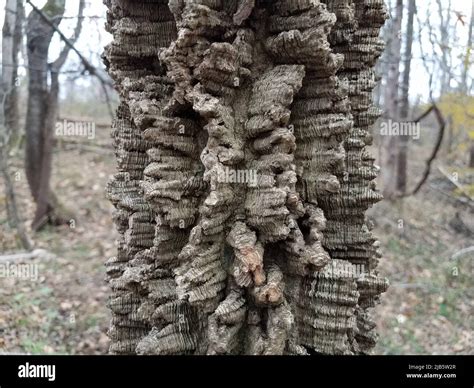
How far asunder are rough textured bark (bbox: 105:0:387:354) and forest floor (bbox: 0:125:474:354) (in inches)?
123

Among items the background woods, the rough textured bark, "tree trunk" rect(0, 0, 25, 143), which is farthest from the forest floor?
the rough textured bark

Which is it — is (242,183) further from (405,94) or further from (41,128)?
(405,94)

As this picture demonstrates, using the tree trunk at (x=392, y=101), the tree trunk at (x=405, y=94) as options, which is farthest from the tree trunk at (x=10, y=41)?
the tree trunk at (x=405, y=94)

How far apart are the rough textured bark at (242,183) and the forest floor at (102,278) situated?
3.13 m

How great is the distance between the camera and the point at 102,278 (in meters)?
7.18

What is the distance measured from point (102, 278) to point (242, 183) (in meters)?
5.61

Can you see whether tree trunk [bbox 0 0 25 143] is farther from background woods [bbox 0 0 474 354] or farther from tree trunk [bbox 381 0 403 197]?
tree trunk [bbox 381 0 403 197]

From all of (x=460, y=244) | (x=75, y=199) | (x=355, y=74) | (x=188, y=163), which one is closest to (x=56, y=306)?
(x=75, y=199)

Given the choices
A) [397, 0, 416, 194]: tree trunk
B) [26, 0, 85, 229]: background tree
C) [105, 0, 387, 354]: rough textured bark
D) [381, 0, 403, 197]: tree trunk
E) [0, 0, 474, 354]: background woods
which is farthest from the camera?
[397, 0, 416, 194]: tree trunk

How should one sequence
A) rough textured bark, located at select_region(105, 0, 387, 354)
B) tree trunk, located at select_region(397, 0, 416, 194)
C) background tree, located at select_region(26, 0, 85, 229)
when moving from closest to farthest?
rough textured bark, located at select_region(105, 0, 387, 354) < background tree, located at select_region(26, 0, 85, 229) < tree trunk, located at select_region(397, 0, 416, 194)

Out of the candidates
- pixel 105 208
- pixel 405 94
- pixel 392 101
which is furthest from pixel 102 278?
pixel 405 94

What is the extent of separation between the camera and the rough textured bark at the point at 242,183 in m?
2.05

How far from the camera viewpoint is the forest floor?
228 inches
